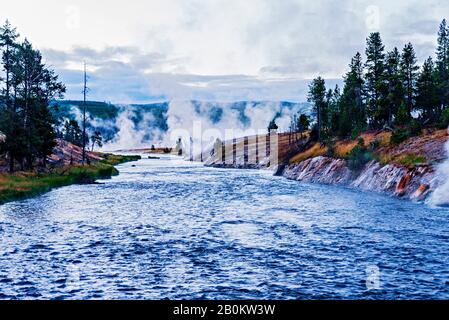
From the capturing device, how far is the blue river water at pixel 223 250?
18.5 metres

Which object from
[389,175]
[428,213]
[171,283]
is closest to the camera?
[171,283]

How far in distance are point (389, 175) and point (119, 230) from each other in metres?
35.2

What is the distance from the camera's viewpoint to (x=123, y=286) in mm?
18859

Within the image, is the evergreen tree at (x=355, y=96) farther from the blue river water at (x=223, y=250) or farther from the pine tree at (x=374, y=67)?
the blue river water at (x=223, y=250)

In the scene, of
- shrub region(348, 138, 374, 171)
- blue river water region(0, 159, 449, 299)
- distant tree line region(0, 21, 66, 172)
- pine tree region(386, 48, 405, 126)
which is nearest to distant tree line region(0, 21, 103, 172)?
distant tree line region(0, 21, 66, 172)

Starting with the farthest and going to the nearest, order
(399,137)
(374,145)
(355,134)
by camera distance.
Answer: (355,134)
(374,145)
(399,137)

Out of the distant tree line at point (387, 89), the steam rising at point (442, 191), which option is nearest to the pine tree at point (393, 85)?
the distant tree line at point (387, 89)

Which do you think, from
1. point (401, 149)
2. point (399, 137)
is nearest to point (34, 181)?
point (401, 149)

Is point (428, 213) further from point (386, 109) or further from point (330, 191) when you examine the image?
point (386, 109)

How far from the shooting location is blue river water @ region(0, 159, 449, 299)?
18.5 m

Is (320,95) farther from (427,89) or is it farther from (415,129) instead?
(415,129)

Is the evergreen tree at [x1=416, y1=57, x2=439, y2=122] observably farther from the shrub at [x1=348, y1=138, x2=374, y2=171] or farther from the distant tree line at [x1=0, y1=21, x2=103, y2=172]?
the distant tree line at [x1=0, y1=21, x2=103, y2=172]

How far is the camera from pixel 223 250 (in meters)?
25.5

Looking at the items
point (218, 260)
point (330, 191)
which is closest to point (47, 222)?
point (218, 260)
